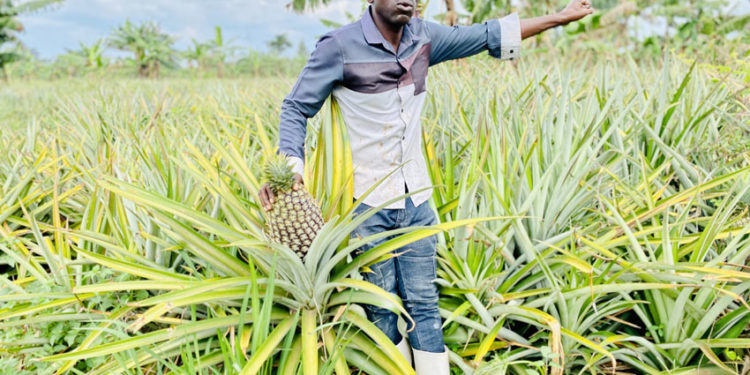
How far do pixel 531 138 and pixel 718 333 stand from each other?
1405 mm

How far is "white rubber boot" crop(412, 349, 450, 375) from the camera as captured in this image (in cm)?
181

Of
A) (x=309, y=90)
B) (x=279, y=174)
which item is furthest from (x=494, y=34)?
(x=279, y=174)

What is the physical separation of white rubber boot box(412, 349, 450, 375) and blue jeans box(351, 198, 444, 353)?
0.06 ft

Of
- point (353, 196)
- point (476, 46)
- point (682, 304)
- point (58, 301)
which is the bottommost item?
point (58, 301)

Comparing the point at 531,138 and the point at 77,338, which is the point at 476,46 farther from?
the point at 77,338

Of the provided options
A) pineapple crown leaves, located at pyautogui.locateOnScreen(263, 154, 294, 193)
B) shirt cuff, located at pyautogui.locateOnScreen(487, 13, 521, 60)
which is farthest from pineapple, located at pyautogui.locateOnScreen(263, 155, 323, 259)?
shirt cuff, located at pyautogui.locateOnScreen(487, 13, 521, 60)

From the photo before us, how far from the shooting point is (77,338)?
6.67 feet

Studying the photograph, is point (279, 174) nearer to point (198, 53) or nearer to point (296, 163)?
point (296, 163)

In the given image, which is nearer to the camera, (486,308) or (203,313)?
(486,308)

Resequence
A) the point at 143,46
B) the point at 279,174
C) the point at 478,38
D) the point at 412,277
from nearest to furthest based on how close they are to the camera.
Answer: the point at 279,174 < the point at 412,277 < the point at 478,38 < the point at 143,46

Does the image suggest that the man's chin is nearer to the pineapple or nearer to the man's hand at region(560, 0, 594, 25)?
the pineapple

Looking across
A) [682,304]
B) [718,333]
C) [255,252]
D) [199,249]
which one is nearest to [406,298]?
[255,252]

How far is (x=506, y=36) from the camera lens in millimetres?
1951

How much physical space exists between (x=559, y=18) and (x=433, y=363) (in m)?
1.53
